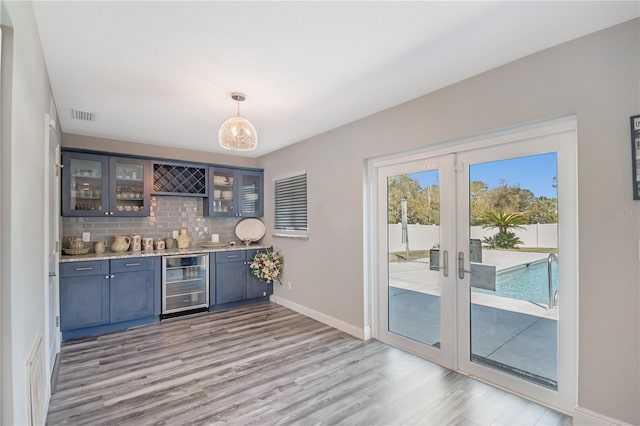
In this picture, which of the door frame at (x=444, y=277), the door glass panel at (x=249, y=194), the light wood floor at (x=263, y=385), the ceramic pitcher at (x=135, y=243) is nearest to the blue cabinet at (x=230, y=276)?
the door glass panel at (x=249, y=194)

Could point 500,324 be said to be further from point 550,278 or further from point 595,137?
point 595,137

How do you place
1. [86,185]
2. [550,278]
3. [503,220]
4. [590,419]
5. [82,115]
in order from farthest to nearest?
[86,185] < [82,115] < [503,220] < [550,278] < [590,419]

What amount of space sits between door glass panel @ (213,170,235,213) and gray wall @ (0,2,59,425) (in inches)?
131

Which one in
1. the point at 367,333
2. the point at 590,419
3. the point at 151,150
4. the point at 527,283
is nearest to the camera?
the point at 590,419

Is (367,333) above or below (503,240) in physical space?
below

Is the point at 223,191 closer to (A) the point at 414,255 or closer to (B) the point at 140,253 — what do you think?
(B) the point at 140,253

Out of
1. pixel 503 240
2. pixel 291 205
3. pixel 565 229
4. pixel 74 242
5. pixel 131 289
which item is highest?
pixel 291 205

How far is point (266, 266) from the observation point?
5070 mm

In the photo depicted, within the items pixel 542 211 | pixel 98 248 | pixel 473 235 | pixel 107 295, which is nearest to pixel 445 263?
pixel 473 235

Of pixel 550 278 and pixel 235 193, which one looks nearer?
pixel 550 278

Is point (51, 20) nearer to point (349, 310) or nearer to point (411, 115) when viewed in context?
point (411, 115)

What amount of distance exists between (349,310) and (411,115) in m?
2.39

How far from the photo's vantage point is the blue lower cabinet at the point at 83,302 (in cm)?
365

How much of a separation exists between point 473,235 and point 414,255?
0.69 metres
